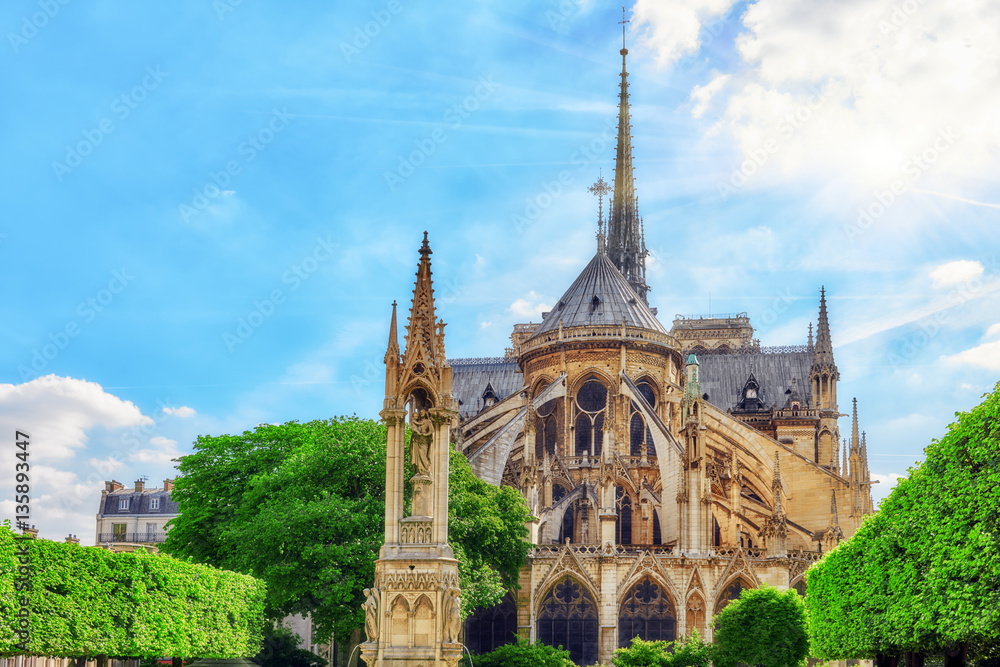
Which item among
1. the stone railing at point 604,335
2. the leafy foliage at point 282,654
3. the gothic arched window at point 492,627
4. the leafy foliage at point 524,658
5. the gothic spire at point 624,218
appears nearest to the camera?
the leafy foliage at point 524,658

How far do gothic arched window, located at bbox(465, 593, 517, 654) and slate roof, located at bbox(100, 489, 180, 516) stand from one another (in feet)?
105

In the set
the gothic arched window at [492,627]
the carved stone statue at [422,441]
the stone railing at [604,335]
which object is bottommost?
the gothic arched window at [492,627]

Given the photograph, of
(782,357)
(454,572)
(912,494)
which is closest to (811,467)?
(782,357)

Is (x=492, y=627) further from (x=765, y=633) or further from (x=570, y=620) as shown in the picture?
(x=765, y=633)

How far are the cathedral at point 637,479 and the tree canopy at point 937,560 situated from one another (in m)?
26.1

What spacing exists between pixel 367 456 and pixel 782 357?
178ft

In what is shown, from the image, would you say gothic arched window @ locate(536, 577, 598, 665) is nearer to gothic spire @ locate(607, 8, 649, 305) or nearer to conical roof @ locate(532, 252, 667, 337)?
conical roof @ locate(532, 252, 667, 337)

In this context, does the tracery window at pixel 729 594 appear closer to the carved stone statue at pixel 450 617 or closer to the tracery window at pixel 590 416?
the tracery window at pixel 590 416

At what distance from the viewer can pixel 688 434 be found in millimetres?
56531

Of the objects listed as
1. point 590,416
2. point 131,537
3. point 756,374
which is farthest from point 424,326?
point 756,374

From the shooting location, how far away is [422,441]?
21.5m

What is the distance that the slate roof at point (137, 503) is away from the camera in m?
80.1

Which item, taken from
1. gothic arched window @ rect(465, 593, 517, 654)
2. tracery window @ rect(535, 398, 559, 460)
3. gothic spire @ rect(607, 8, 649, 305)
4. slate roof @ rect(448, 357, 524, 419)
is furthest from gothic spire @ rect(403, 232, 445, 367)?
gothic spire @ rect(607, 8, 649, 305)

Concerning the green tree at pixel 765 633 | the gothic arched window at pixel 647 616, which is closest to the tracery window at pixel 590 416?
the gothic arched window at pixel 647 616
